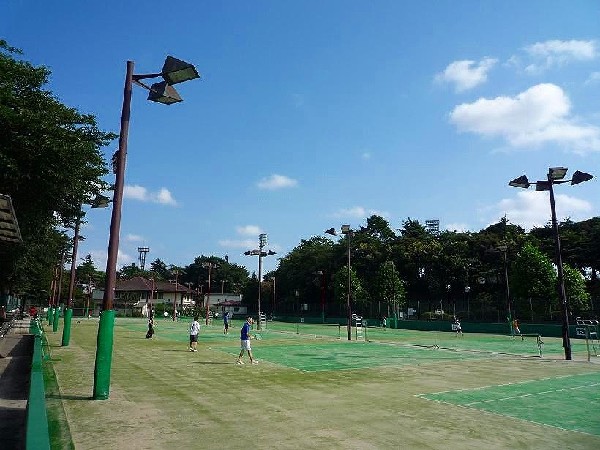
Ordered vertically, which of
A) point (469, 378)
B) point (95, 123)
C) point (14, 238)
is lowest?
point (469, 378)

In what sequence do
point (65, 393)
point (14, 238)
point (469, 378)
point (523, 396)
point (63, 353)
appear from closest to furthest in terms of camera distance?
point (65, 393), point (523, 396), point (14, 238), point (469, 378), point (63, 353)

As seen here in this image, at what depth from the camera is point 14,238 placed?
46.8 ft

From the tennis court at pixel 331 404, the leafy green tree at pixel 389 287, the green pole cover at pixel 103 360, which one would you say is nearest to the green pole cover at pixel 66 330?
the tennis court at pixel 331 404

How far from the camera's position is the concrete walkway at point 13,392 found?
8180 millimetres

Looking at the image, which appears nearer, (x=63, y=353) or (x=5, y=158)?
(x=5, y=158)

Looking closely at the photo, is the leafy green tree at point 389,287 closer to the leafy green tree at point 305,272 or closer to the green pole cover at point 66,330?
the leafy green tree at point 305,272

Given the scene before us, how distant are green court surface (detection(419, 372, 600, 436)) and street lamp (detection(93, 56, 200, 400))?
8145 mm

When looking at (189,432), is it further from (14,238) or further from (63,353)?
(63,353)

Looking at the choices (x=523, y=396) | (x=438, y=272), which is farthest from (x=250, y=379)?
(x=438, y=272)

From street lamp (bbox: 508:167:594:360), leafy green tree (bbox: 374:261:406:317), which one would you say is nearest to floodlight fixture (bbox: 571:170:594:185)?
street lamp (bbox: 508:167:594:360)

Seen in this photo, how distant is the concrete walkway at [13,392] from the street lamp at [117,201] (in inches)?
67.2

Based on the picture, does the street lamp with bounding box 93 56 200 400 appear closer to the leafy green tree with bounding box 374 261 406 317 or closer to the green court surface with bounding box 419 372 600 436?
the green court surface with bounding box 419 372 600 436

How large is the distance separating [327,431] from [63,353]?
648 inches

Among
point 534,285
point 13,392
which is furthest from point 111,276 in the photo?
point 534,285
